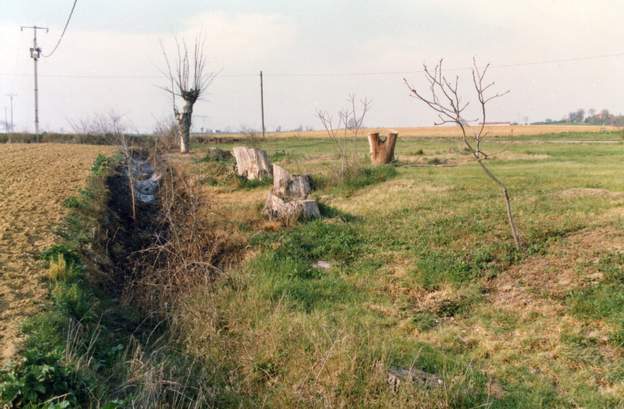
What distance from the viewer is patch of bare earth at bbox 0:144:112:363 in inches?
227

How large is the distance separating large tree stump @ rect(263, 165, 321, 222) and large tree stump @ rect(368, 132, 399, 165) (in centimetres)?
443

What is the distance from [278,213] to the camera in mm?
10977

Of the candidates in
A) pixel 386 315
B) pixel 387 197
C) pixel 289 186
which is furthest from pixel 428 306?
pixel 289 186

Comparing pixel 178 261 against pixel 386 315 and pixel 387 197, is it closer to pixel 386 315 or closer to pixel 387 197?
pixel 386 315

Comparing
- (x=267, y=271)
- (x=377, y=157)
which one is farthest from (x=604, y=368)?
(x=377, y=157)

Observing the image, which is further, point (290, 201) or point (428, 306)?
point (290, 201)

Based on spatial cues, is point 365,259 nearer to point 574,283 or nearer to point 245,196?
point 574,283

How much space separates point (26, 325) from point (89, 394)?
4.73 ft

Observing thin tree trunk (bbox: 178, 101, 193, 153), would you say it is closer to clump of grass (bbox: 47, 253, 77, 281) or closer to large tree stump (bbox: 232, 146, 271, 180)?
large tree stump (bbox: 232, 146, 271, 180)

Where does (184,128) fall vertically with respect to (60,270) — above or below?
above

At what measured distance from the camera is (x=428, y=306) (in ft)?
22.6

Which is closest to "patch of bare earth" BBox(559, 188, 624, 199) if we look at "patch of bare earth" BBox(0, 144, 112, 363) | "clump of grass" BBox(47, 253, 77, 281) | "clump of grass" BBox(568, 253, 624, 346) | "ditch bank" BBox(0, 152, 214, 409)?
"clump of grass" BBox(568, 253, 624, 346)

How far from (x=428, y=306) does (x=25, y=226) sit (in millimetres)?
6130

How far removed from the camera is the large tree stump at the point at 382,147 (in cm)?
1709
